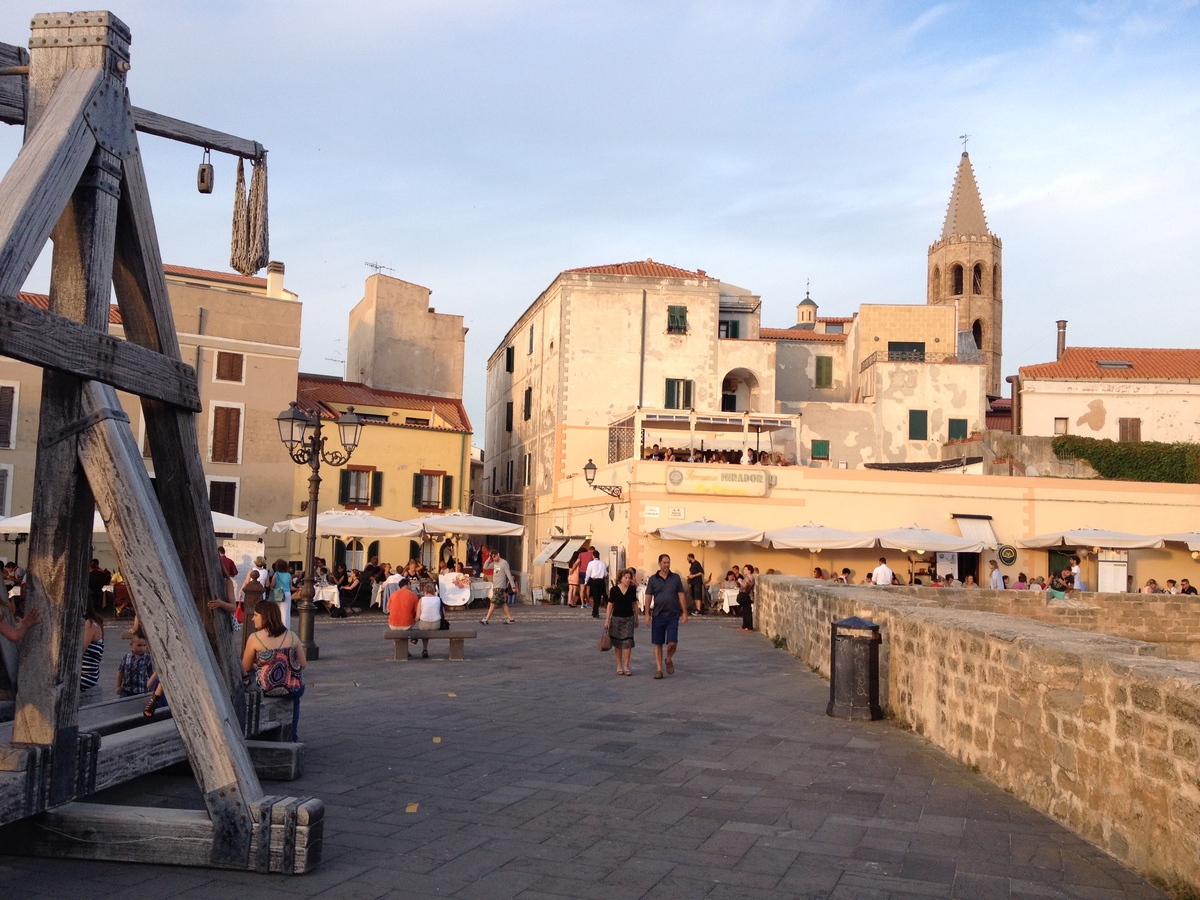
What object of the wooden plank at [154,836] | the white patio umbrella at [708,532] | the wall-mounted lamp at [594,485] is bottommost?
the wooden plank at [154,836]

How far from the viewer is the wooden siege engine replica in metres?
5.25

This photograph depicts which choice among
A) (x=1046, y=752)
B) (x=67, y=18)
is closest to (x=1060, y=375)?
(x=1046, y=752)

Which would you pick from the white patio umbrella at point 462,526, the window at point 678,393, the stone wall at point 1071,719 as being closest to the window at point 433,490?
the window at point 678,393

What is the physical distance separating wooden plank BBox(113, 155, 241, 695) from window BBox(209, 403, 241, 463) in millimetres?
30433

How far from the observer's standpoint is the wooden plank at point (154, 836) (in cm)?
536

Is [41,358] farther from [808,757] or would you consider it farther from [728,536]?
[728,536]

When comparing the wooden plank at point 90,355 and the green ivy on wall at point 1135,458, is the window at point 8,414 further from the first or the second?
the green ivy on wall at point 1135,458

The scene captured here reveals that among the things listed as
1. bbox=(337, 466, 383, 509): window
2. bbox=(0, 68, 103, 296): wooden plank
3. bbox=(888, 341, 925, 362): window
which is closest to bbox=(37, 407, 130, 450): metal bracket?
bbox=(0, 68, 103, 296): wooden plank

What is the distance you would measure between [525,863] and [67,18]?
5036 mm

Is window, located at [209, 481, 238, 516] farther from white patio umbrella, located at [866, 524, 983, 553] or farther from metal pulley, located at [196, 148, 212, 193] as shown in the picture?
metal pulley, located at [196, 148, 212, 193]

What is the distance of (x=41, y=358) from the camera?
5.01 metres

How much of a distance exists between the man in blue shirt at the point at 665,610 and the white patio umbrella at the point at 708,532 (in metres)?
13.9

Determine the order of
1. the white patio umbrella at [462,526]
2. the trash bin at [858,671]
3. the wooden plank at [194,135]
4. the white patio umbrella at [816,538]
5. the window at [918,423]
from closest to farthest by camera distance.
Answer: the wooden plank at [194,135]
the trash bin at [858,671]
the white patio umbrella at [462,526]
the white patio umbrella at [816,538]
the window at [918,423]

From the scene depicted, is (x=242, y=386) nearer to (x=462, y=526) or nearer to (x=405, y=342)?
(x=405, y=342)
